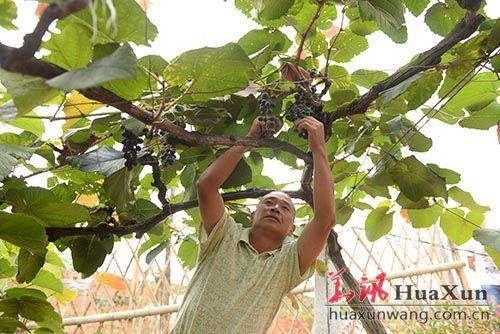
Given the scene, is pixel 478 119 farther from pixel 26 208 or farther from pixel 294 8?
pixel 26 208

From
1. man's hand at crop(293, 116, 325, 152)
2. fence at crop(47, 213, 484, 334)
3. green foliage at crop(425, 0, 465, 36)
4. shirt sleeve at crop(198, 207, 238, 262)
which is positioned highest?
fence at crop(47, 213, 484, 334)

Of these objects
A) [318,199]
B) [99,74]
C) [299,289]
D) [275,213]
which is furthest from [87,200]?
[299,289]

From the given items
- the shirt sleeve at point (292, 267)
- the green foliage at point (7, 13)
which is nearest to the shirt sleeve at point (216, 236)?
the shirt sleeve at point (292, 267)

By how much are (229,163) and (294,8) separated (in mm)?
310

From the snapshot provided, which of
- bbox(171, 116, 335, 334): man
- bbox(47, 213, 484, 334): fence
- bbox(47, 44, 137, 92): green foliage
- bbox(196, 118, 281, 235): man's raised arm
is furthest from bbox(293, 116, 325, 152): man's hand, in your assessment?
Result: bbox(47, 213, 484, 334): fence

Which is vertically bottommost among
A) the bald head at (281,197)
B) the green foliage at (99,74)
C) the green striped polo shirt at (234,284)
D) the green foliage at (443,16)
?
the green foliage at (99,74)

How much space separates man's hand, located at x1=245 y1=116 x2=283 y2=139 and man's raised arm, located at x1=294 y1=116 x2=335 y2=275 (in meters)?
0.04

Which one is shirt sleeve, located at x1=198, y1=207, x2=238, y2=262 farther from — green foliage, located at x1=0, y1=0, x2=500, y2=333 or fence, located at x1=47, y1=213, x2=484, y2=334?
fence, located at x1=47, y1=213, x2=484, y2=334

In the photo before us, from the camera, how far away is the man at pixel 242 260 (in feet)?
2.61

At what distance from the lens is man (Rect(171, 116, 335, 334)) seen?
31.3 inches

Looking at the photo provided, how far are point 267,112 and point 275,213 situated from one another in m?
0.26

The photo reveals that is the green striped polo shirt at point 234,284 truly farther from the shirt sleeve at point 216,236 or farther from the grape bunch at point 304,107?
the grape bunch at point 304,107

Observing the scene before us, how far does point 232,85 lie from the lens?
1.96 ft

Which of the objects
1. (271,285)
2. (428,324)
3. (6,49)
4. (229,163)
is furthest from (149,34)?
(428,324)
